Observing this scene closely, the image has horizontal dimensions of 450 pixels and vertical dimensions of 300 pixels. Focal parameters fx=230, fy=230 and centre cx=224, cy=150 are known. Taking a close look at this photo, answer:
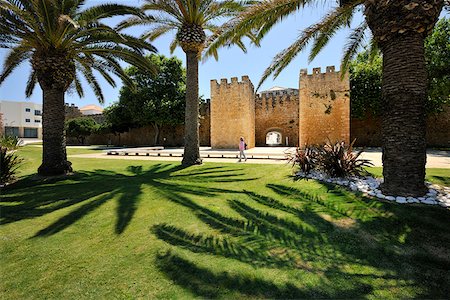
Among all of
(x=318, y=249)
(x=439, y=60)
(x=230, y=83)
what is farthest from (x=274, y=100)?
(x=318, y=249)

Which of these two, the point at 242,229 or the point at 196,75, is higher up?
the point at 196,75

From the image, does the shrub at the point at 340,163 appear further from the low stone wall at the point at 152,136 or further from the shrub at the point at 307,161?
the low stone wall at the point at 152,136

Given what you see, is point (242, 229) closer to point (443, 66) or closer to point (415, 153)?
point (415, 153)

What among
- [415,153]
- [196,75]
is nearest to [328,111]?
[196,75]

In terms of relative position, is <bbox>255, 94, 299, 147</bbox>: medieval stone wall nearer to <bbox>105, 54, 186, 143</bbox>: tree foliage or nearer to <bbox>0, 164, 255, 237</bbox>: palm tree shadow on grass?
<bbox>105, 54, 186, 143</bbox>: tree foliage

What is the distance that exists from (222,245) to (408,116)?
451cm

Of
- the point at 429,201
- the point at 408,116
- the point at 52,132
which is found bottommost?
the point at 429,201

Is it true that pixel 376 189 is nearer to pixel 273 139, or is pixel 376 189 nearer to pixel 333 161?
pixel 333 161

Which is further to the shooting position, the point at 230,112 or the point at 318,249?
the point at 230,112

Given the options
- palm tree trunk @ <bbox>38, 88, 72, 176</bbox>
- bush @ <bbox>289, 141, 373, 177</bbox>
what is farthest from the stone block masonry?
palm tree trunk @ <bbox>38, 88, 72, 176</bbox>

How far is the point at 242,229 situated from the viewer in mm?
3791

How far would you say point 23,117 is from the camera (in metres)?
50.0

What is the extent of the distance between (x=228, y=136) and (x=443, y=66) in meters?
14.0

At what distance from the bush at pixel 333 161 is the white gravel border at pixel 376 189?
20cm
